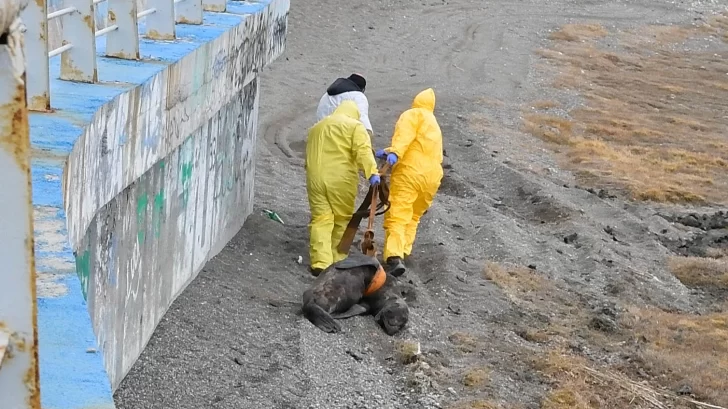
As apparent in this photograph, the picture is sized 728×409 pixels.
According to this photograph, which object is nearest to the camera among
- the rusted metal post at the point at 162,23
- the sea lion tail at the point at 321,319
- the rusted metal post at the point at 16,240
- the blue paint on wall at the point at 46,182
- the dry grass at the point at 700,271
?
the rusted metal post at the point at 16,240

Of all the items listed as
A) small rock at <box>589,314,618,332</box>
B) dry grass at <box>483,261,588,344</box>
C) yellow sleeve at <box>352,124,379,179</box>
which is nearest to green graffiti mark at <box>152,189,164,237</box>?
yellow sleeve at <box>352,124,379,179</box>

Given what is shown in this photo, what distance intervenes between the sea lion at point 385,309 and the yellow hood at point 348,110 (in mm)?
1544

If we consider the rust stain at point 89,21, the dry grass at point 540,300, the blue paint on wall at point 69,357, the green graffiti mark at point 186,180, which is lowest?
the dry grass at point 540,300

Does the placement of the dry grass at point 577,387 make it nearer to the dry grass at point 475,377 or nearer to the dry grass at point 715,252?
the dry grass at point 475,377

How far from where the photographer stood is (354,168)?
8.44 m

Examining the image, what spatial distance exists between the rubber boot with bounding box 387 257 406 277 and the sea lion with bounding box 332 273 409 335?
72 cm

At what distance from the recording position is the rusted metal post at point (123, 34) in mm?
5309

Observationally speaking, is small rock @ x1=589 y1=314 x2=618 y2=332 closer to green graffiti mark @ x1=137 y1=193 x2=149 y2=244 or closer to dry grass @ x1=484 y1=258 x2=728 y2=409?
dry grass @ x1=484 y1=258 x2=728 y2=409

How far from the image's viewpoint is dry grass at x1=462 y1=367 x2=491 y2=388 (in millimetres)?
6414

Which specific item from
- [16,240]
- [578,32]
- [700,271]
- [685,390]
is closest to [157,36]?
[685,390]

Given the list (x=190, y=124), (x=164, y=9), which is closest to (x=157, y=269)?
(x=190, y=124)

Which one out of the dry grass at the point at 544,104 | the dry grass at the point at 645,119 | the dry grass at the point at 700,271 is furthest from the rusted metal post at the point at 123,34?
the dry grass at the point at 544,104

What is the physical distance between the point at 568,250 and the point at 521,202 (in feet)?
6.97

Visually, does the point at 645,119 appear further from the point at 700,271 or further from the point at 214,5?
→ the point at 214,5
